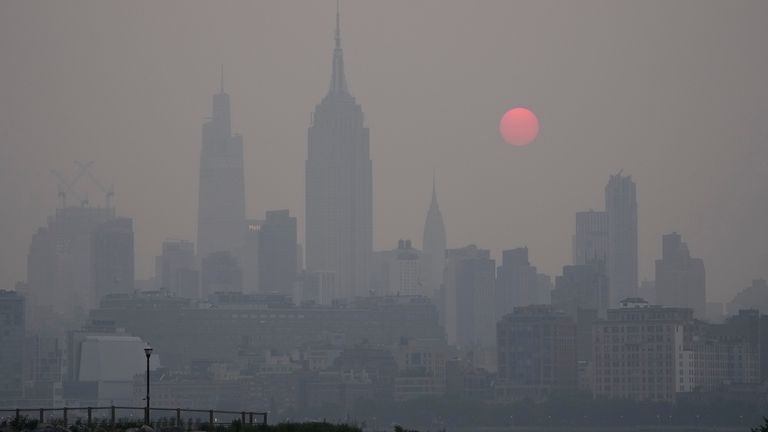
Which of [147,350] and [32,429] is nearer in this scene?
[32,429]

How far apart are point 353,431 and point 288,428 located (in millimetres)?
4389

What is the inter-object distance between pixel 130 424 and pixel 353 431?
883 centimetres

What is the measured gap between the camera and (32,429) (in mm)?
76750

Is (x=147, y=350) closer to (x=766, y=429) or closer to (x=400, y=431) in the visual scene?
(x=400, y=431)

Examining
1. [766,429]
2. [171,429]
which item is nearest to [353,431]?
[171,429]

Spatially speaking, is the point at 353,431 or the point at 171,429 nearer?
the point at 171,429

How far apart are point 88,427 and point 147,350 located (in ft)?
12.4

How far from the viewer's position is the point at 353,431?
8406 centimetres

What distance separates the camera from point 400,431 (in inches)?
3223

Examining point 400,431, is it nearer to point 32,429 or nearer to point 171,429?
point 171,429

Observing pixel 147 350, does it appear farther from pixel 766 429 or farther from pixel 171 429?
pixel 766 429

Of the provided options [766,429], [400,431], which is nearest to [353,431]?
[400,431]

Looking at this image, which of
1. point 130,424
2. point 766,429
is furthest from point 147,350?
point 766,429

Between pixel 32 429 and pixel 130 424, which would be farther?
pixel 130 424
